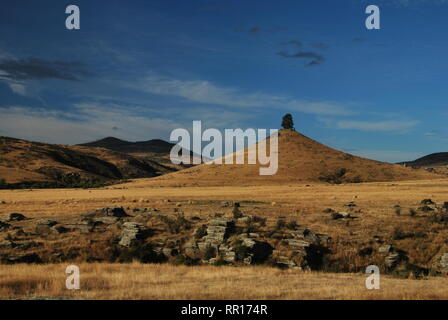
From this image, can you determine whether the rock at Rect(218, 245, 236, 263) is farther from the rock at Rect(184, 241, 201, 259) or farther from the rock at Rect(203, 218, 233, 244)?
the rock at Rect(184, 241, 201, 259)

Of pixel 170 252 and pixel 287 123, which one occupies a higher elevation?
pixel 287 123

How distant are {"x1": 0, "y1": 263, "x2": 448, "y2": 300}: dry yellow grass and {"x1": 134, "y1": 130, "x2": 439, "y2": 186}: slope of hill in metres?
77.3

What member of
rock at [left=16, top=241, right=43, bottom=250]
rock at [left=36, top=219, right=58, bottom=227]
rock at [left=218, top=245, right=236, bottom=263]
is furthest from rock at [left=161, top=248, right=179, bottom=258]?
rock at [left=36, top=219, right=58, bottom=227]

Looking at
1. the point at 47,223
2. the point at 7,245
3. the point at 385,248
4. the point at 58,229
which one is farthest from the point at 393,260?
the point at 47,223

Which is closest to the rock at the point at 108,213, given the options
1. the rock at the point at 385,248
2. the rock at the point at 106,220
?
the rock at the point at 106,220

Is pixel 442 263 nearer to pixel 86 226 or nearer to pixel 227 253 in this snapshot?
pixel 227 253

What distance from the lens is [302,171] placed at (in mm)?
108938

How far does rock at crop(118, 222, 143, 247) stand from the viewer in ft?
88.0

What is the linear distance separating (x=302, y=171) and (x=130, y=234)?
85912 millimetres

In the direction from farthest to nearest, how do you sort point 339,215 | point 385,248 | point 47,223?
point 339,215 < point 47,223 < point 385,248

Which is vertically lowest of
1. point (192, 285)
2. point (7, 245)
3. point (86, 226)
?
point (7, 245)

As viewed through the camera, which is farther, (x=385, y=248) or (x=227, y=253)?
(x=385, y=248)

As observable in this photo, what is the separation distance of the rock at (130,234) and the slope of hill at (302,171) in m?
66.8
